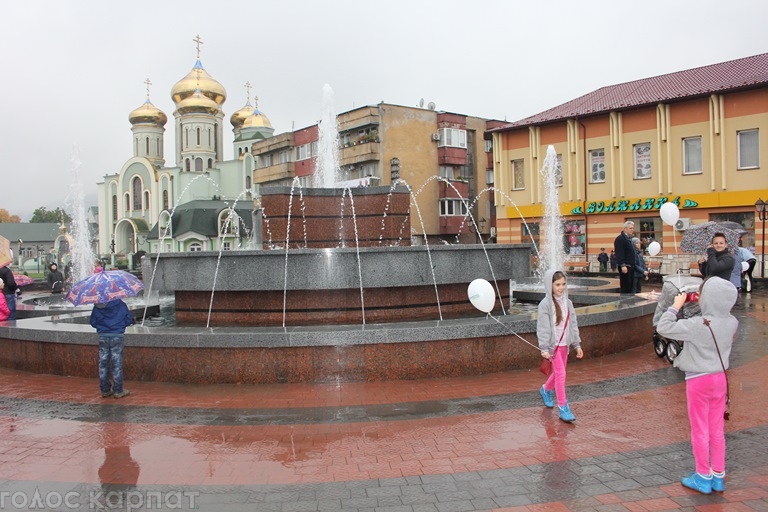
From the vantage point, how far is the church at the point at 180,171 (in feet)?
230

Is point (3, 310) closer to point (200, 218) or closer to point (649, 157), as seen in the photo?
point (649, 157)

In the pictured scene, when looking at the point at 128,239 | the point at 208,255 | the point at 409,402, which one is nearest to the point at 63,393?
the point at 208,255

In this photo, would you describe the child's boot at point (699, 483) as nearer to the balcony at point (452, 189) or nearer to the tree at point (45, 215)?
the balcony at point (452, 189)

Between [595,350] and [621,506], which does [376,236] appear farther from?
[621,506]

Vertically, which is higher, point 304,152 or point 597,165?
point 304,152

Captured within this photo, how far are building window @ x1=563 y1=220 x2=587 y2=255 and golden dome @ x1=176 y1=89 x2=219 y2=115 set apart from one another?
5210 cm

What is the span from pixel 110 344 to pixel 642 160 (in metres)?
30.0

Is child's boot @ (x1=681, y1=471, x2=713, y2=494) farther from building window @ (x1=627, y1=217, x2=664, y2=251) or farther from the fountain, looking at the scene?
building window @ (x1=627, y1=217, x2=664, y2=251)

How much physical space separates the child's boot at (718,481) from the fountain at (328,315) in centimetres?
379

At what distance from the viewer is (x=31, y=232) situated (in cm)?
10056

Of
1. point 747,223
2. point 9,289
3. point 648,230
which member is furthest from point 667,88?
point 9,289

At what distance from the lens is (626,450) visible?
5301mm

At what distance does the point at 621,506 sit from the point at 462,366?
12.6 ft

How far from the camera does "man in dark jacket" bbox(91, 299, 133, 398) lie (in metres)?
7.37
